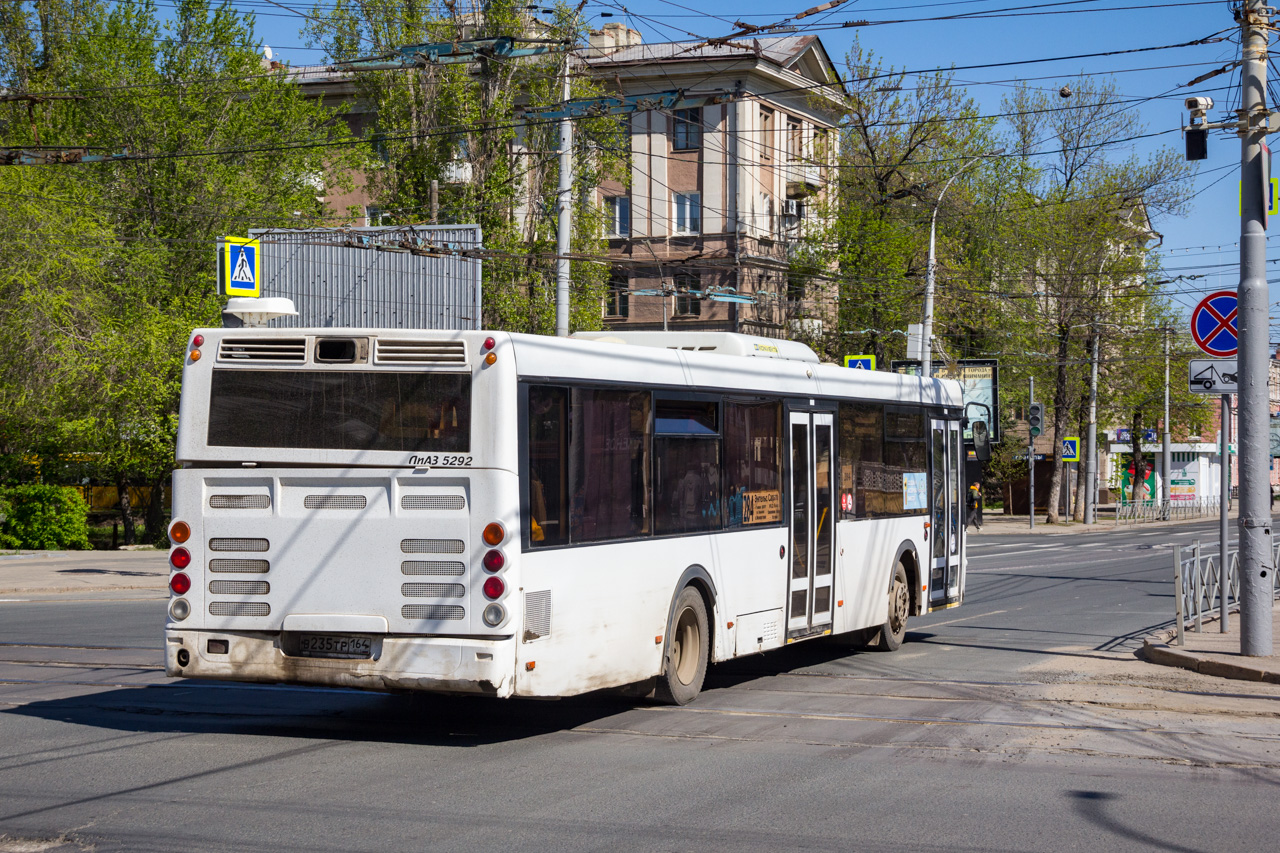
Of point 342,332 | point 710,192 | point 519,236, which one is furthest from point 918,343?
point 342,332

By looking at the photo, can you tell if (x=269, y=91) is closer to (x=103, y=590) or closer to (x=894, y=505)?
(x=103, y=590)

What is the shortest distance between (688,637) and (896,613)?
4647mm

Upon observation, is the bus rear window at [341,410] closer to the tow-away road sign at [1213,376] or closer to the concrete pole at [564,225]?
the tow-away road sign at [1213,376]

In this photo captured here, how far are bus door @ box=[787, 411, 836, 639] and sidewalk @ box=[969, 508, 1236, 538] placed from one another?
36.2 m

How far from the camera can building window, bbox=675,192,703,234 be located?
2231 inches

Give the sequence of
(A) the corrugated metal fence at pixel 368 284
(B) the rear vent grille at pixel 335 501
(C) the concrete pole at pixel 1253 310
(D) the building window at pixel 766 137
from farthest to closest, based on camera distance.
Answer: (D) the building window at pixel 766 137
(A) the corrugated metal fence at pixel 368 284
(C) the concrete pole at pixel 1253 310
(B) the rear vent grille at pixel 335 501

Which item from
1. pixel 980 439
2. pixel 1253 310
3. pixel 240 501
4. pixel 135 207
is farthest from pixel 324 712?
pixel 135 207

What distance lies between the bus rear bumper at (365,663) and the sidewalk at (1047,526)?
136ft

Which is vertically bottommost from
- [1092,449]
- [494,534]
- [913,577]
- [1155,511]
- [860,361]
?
[1155,511]

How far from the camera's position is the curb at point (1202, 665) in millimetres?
12422

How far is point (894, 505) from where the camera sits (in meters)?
15.2

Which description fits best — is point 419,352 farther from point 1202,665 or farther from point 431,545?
point 1202,665

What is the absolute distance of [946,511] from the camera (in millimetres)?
16672

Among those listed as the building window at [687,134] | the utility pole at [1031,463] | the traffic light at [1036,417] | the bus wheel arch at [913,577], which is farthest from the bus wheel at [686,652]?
the building window at [687,134]
